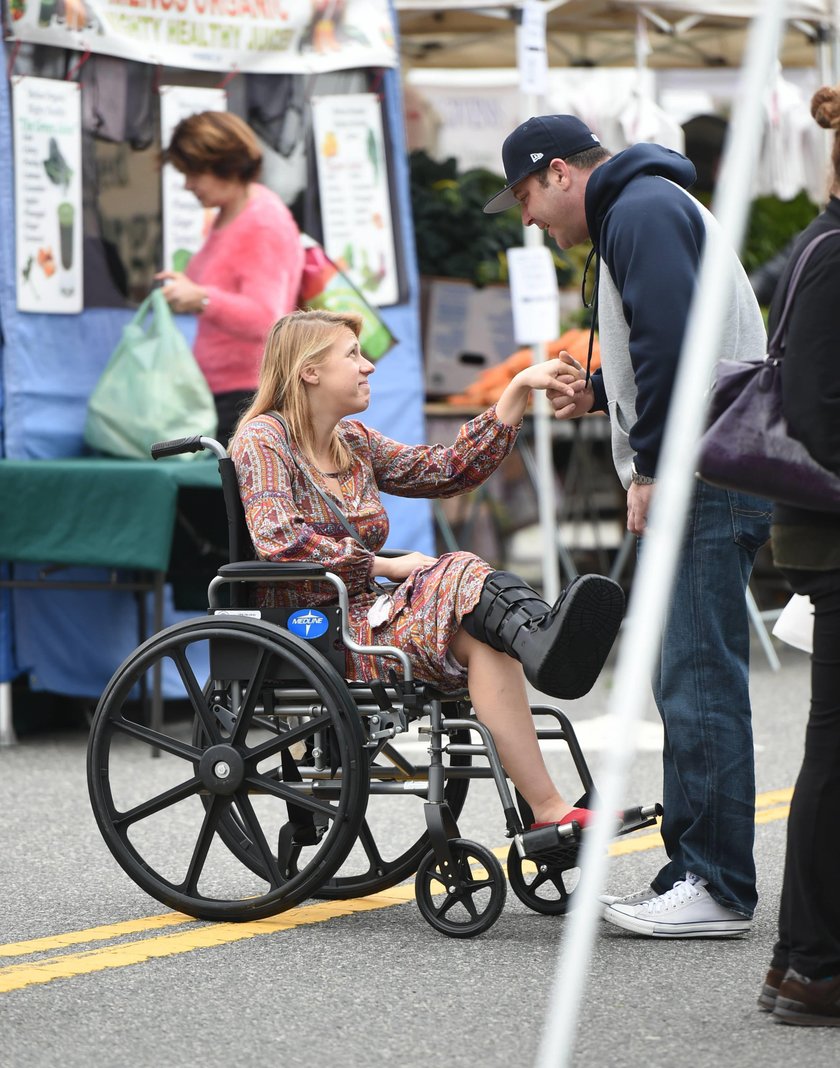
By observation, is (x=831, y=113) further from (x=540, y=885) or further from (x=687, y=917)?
(x=540, y=885)

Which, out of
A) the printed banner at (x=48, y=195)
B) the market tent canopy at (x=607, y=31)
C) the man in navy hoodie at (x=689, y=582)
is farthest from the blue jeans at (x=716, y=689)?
the market tent canopy at (x=607, y=31)

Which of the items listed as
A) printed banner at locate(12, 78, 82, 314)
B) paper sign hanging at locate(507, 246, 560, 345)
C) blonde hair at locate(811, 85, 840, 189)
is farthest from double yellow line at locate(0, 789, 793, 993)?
paper sign hanging at locate(507, 246, 560, 345)

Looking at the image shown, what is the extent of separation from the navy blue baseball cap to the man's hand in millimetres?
794

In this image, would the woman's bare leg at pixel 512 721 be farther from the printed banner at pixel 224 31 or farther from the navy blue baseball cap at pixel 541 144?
the printed banner at pixel 224 31

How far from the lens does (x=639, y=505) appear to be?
3.91 m

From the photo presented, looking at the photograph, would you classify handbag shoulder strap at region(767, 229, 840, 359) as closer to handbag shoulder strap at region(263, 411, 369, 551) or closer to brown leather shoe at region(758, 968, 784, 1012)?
brown leather shoe at region(758, 968, 784, 1012)

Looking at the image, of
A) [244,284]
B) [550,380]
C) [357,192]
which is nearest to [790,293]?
[550,380]

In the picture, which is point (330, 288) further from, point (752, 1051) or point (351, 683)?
point (752, 1051)

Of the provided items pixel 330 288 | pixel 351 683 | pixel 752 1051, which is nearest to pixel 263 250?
pixel 330 288

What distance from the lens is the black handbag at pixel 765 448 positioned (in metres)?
3.22

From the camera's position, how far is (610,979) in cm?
365

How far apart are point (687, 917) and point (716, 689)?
1.67 ft

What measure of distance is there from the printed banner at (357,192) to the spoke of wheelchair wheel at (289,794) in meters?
4.00

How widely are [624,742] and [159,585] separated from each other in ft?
14.0
